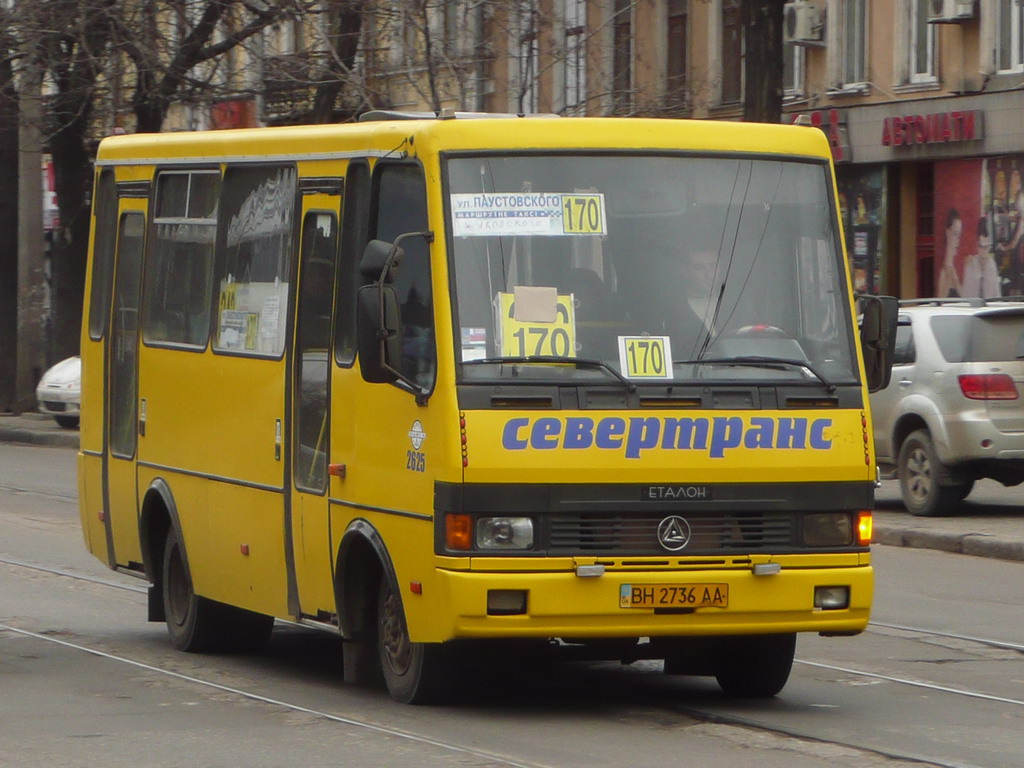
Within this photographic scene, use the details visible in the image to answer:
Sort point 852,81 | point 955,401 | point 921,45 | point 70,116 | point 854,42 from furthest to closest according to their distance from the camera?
point 70,116, point 852,81, point 854,42, point 921,45, point 955,401

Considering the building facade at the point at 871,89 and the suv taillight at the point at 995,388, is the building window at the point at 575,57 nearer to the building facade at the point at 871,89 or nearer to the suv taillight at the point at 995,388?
the building facade at the point at 871,89

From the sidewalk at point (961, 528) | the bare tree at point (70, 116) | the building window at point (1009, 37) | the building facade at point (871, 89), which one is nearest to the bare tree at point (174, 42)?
the bare tree at point (70, 116)

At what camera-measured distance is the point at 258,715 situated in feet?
27.9

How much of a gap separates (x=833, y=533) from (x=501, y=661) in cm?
212

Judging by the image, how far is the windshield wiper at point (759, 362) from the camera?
8.30m

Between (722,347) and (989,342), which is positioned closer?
(722,347)

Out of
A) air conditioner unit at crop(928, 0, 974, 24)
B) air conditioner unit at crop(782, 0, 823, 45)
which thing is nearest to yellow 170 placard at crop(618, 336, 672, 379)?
air conditioner unit at crop(928, 0, 974, 24)

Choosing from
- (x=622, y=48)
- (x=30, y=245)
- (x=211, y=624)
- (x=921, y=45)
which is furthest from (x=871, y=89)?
(x=211, y=624)

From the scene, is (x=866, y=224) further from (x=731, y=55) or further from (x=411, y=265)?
(x=411, y=265)

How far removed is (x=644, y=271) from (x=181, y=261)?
334cm

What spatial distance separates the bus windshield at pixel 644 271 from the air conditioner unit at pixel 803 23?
22.5 m

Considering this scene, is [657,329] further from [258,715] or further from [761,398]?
[258,715]

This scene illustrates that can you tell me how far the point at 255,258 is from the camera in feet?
32.7

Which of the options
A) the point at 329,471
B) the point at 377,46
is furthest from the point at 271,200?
the point at 377,46
